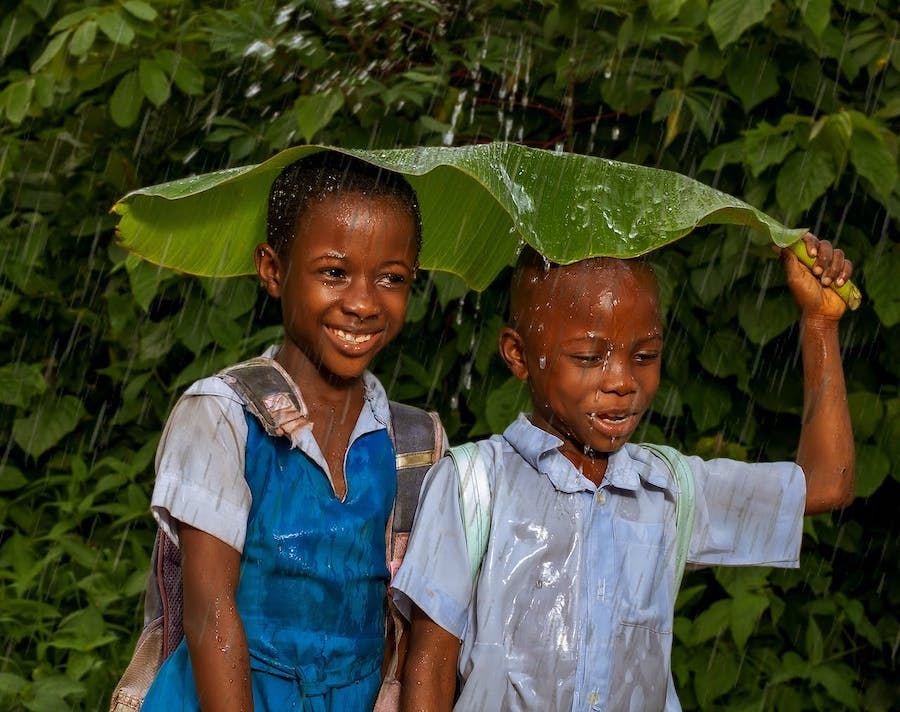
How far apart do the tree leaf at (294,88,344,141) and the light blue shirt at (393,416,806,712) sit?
157 cm

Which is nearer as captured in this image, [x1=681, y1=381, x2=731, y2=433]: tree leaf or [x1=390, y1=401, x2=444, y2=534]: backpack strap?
[x1=390, y1=401, x2=444, y2=534]: backpack strap

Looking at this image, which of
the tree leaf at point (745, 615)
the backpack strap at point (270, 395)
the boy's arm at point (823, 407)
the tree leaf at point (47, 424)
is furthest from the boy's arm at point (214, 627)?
the tree leaf at point (47, 424)

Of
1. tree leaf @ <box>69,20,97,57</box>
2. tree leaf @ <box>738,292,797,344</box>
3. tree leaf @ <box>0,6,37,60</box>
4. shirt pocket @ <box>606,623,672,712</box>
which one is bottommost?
shirt pocket @ <box>606,623,672,712</box>

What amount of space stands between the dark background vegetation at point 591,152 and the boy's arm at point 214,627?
1.51m

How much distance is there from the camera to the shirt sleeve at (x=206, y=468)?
2281mm

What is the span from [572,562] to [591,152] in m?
2.10

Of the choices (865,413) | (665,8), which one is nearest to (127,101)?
(665,8)

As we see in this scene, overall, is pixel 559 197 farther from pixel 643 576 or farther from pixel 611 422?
pixel 643 576

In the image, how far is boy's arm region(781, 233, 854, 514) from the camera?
2.38 meters

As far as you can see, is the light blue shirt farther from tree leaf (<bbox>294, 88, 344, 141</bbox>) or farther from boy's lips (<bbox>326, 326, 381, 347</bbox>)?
tree leaf (<bbox>294, 88, 344, 141</bbox>)

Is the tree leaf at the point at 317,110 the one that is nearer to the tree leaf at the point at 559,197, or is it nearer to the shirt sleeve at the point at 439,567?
the tree leaf at the point at 559,197

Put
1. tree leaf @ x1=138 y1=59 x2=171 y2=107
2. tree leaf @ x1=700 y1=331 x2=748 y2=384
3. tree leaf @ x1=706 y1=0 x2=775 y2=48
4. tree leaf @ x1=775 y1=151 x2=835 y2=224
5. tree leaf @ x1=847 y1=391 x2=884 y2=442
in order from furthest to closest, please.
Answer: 1. tree leaf @ x1=138 y1=59 x2=171 y2=107
2. tree leaf @ x1=700 y1=331 x2=748 y2=384
3. tree leaf @ x1=847 y1=391 x2=884 y2=442
4. tree leaf @ x1=775 y1=151 x2=835 y2=224
5. tree leaf @ x1=706 y1=0 x2=775 y2=48

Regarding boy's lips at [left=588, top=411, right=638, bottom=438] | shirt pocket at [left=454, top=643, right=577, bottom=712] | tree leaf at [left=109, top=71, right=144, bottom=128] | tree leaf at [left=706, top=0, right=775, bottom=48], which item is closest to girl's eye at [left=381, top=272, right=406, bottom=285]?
boy's lips at [left=588, top=411, right=638, bottom=438]

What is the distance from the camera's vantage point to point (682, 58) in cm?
401
